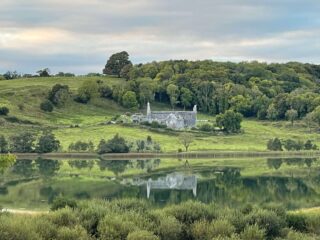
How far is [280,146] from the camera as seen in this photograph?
388 feet

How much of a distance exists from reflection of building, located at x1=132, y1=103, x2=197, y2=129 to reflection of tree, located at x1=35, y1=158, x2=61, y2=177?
44123 millimetres

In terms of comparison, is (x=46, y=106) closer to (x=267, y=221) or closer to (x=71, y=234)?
(x=267, y=221)

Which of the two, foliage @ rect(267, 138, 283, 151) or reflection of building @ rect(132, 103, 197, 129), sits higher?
reflection of building @ rect(132, 103, 197, 129)

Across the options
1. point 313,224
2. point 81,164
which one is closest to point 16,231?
point 313,224

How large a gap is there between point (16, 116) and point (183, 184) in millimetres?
72542

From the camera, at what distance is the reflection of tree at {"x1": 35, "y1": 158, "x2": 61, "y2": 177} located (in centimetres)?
8701

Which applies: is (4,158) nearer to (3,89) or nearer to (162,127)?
(162,127)

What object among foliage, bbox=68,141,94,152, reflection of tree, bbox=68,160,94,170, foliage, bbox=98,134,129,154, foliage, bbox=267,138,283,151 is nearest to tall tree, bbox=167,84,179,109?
foliage, bbox=267,138,283,151

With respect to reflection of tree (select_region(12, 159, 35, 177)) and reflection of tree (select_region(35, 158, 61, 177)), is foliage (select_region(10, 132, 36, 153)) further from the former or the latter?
reflection of tree (select_region(35, 158, 61, 177))

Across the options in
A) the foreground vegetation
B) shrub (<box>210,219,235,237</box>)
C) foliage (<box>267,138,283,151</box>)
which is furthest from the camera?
foliage (<box>267,138,283,151</box>)

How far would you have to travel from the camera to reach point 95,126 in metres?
137

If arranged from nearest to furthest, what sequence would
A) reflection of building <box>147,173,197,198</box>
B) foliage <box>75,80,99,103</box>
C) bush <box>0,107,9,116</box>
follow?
reflection of building <box>147,173,197,198</box>
bush <box>0,107,9,116</box>
foliage <box>75,80,99,103</box>

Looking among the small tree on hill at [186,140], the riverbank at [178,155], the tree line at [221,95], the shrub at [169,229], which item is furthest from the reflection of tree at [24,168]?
the shrub at [169,229]

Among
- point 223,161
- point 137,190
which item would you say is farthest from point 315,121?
point 137,190
